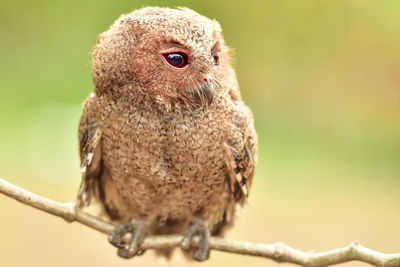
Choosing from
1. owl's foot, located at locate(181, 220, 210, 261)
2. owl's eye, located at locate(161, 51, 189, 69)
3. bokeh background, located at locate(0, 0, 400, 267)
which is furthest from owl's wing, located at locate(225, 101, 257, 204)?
bokeh background, located at locate(0, 0, 400, 267)

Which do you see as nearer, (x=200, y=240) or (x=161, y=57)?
(x=161, y=57)

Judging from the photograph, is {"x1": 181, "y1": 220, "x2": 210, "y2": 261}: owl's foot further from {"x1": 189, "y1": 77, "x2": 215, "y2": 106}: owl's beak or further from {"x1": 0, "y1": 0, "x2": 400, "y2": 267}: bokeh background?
{"x1": 0, "y1": 0, "x2": 400, "y2": 267}: bokeh background

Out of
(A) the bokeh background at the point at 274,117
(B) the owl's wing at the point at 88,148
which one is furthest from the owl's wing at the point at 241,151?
(A) the bokeh background at the point at 274,117

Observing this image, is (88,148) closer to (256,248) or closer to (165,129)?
(165,129)

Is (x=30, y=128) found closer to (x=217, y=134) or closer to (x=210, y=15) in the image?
(x=210, y=15)

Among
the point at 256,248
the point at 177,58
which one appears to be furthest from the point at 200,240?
the point at 177,58
